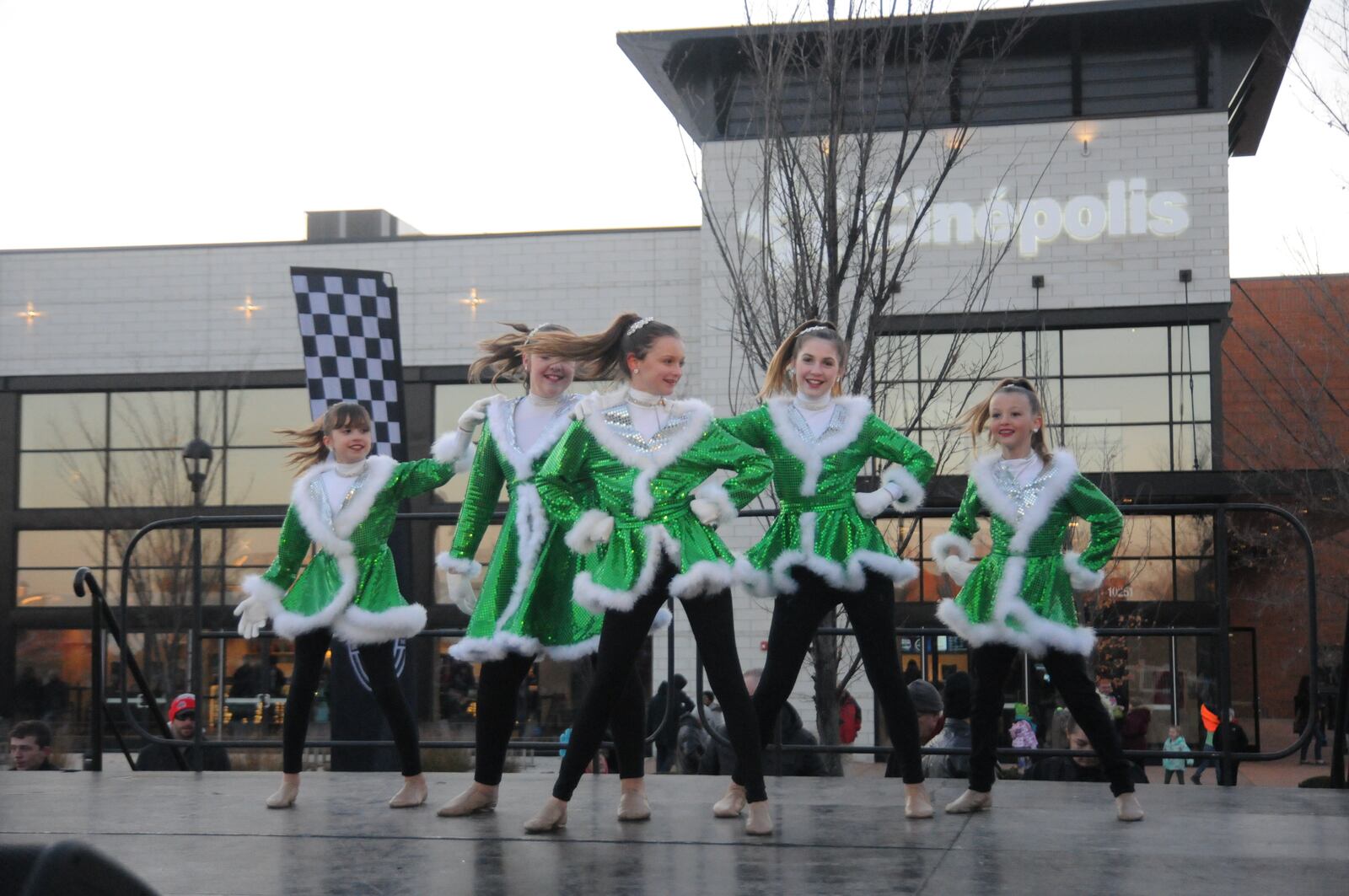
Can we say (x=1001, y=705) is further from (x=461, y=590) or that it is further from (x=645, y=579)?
(x=461, y=590)

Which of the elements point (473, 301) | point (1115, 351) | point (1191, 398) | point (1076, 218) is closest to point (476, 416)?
point (1076, 218)

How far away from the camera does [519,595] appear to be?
4.48m

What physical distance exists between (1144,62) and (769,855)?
19302 millimetres

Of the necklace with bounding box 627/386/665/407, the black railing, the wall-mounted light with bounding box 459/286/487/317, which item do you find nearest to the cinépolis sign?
the wall-mounted light with bounding box 459/286/487/317

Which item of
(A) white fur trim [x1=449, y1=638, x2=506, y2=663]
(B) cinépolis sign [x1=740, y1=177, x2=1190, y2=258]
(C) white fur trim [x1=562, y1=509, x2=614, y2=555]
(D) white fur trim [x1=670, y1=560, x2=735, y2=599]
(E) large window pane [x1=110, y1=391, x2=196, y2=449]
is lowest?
(A) white fur trim [x1=449, y1=638, x2=506, y2=663]

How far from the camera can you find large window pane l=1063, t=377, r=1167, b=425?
67.9 ft

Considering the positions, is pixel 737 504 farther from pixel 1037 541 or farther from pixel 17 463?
pixel 17 463

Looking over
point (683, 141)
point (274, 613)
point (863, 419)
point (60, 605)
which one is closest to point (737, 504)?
point (863, 419)

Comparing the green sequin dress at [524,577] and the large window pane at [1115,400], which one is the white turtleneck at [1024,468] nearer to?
the green sequin dress at [524,577]

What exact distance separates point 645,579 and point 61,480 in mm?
22213

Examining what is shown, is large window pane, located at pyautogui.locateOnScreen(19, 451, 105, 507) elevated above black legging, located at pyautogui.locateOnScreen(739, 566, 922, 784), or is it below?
above

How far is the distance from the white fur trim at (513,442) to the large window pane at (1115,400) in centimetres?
1719

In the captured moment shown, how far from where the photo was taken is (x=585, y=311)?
2242cm

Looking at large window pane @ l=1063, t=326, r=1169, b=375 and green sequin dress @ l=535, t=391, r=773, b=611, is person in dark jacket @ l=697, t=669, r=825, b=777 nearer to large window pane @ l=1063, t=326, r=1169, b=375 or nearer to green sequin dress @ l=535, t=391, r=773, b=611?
green sequin dress @ l=535, t=391, r=773, b=611
